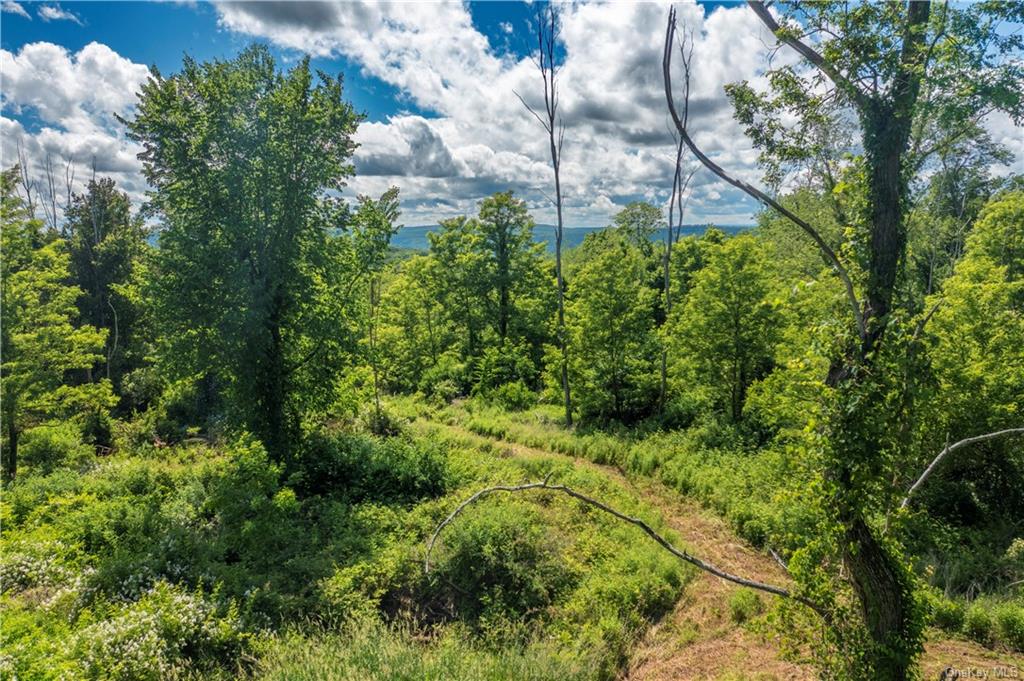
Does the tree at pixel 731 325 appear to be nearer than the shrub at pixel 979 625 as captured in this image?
No

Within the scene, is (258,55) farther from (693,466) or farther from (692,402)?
(692,402)

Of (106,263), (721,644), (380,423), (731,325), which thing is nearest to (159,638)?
(721,644)

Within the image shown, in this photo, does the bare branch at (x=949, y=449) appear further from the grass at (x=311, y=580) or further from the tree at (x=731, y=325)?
the tree at (x=731, y=325)

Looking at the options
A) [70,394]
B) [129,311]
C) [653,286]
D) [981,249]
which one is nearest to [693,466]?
[981,249]

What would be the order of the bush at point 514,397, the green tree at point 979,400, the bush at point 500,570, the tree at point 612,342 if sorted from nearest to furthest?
1. the bush at point 500,570
2. the green tree at point 979,400
3. the tree at point 612,342
4. the bush at point 514,397

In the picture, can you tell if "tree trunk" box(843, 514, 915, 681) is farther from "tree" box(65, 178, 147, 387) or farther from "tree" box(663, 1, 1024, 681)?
"tree" box(65, 178, 147, 387)

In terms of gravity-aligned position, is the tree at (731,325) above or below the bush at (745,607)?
above

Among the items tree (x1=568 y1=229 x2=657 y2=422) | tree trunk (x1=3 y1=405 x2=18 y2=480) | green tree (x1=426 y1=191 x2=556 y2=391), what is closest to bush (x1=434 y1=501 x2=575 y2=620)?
tree (x1=568 y1=229 x2=657 y2=422)

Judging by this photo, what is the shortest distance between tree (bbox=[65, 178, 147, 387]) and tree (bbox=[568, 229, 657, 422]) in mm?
25479

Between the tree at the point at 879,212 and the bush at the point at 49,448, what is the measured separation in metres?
22.6

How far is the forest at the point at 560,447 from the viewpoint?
15.2 feet

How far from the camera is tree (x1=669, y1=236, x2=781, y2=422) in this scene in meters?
16.9

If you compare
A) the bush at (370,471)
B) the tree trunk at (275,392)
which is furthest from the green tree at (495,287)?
the tree trunk at (275,392)

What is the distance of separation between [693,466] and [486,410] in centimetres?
1144
